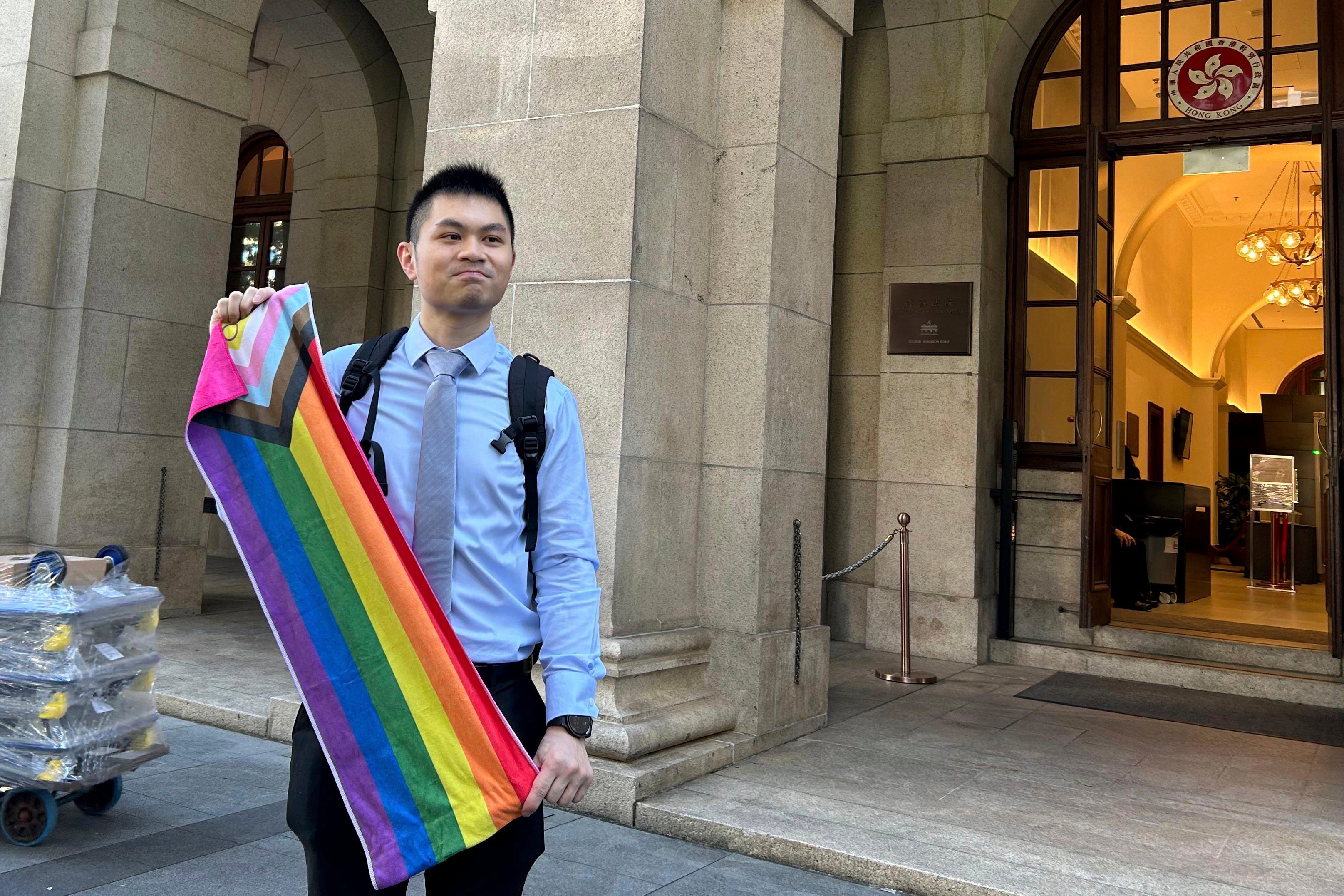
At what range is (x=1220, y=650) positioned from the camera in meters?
8.81

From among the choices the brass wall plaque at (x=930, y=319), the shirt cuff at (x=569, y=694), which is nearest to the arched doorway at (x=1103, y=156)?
the brass wall plaque at (x=930, y=319)

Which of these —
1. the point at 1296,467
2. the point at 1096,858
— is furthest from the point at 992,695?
the point at 1296,467

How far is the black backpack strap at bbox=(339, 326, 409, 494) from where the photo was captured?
6.57ft

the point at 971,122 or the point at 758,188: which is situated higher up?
the point at 971,122

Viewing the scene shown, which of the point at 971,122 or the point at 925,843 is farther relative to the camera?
the point at 971,122

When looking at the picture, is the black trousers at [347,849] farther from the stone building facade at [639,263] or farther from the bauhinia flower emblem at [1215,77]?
the bauhinia flower emblem at [1215,77]

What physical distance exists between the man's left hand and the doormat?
6.36 m

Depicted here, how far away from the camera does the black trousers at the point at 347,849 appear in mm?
1907

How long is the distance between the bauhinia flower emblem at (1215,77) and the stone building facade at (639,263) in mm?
1465

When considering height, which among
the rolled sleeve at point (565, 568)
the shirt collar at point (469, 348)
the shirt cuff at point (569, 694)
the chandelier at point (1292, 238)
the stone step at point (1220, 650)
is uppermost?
the chandelier at point (1292, 238)

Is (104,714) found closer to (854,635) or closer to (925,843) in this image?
(925,843)

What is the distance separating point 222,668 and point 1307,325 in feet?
95.1

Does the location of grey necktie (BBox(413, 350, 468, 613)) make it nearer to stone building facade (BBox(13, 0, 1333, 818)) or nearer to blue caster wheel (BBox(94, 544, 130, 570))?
stone building facade (BBox(13, 0, 1333, 818))

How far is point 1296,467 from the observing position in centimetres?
2206
